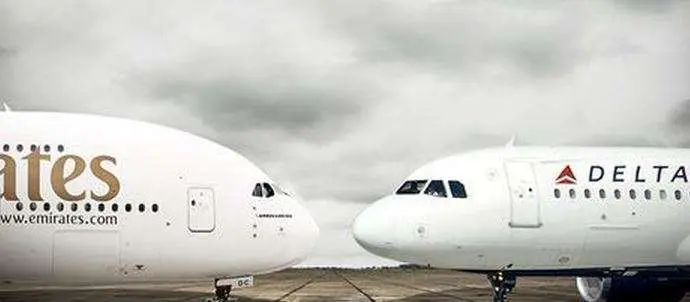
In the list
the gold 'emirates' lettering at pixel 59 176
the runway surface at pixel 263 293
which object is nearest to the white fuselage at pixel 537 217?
the runway surface at pixel 263 293

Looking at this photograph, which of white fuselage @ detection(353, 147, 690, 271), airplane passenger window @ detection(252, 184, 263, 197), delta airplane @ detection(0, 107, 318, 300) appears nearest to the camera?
delta airplane @ detection(0, 107, 318, 300)

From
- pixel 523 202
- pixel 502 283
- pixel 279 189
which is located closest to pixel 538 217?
pixel 523 202

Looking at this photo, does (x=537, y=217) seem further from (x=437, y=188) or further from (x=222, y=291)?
(x=222, y=291)

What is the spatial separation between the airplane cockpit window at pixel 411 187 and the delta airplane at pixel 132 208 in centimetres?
274

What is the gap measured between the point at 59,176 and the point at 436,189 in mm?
9606

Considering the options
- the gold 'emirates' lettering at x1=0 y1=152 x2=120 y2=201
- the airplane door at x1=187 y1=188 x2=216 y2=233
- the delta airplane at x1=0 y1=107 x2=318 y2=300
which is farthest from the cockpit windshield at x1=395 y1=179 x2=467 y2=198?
the gold 'emirates' lettering at x1=0 y1=152 x2=120 y2=201

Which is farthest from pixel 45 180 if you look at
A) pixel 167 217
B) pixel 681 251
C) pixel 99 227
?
pixel 681 251

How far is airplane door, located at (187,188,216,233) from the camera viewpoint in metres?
20.5

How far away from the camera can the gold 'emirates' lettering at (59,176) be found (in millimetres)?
19250

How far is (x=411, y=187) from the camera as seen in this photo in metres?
21.0

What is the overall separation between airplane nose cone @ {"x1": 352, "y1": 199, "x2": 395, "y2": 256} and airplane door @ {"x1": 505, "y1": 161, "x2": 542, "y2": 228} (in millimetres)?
3348

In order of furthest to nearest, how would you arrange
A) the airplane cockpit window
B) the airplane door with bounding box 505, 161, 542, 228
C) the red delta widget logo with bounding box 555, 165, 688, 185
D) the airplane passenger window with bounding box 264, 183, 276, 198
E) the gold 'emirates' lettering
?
the airplane passenger window with bounding box 264, 183, 276, 198
the red delta widget logo with bounding box 555, 165, 688, 185
the airplane cockpit window
the airplane door with bounding box 505, 161, 542, 228
the gold 'emirates' lettering

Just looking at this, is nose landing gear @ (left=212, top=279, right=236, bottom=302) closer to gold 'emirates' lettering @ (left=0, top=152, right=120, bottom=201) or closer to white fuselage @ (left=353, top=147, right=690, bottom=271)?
gold 'emirates' lettering @ (left=0, top=152, right=120, bottom=201)

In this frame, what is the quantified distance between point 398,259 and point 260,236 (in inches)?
148
